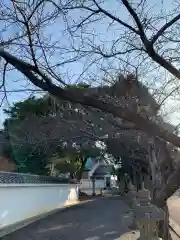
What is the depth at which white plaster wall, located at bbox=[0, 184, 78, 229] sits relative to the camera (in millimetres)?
13758

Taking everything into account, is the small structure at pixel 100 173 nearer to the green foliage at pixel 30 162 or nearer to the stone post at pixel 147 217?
the green foliage at pixel 30 162

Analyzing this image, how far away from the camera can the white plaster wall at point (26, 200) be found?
13.8 m

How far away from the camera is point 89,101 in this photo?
5172 millimetres

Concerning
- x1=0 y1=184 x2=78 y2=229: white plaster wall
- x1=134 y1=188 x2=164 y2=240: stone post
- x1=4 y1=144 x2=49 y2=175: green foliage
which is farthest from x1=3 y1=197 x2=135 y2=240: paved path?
x1=4 y1=144 x2=49 y2=175: green foliage

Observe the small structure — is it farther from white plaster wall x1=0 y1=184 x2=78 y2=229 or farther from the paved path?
the paved path

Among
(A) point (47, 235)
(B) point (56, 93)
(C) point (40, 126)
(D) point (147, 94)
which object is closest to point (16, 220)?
(A) point (47, 235)

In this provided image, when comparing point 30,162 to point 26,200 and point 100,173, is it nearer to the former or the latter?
point 26,200

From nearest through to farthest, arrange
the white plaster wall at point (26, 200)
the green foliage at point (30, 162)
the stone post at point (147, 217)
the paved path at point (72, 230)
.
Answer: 1. the stone post at point (147, 217)
2. the paved path at point (72, 230)
3. the white plaster wall at point (26, 200)
4. the green foliage at point (30, 162)

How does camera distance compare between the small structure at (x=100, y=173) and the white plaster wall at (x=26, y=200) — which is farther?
the small structure at (x=100, y=173)

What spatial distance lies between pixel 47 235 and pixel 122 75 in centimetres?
643

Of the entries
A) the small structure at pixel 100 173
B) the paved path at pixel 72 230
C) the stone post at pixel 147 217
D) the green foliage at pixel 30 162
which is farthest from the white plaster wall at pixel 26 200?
the small structure at pixel 100 173

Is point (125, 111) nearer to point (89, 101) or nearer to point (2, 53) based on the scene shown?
point (89, 101)

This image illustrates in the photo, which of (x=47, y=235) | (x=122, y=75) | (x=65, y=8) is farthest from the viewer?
(x=47, y=235)

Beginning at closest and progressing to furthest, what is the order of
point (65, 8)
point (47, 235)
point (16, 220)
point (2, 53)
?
point (2, 53) → point (65, 8) → point (47, 235) → point (16, 220)
